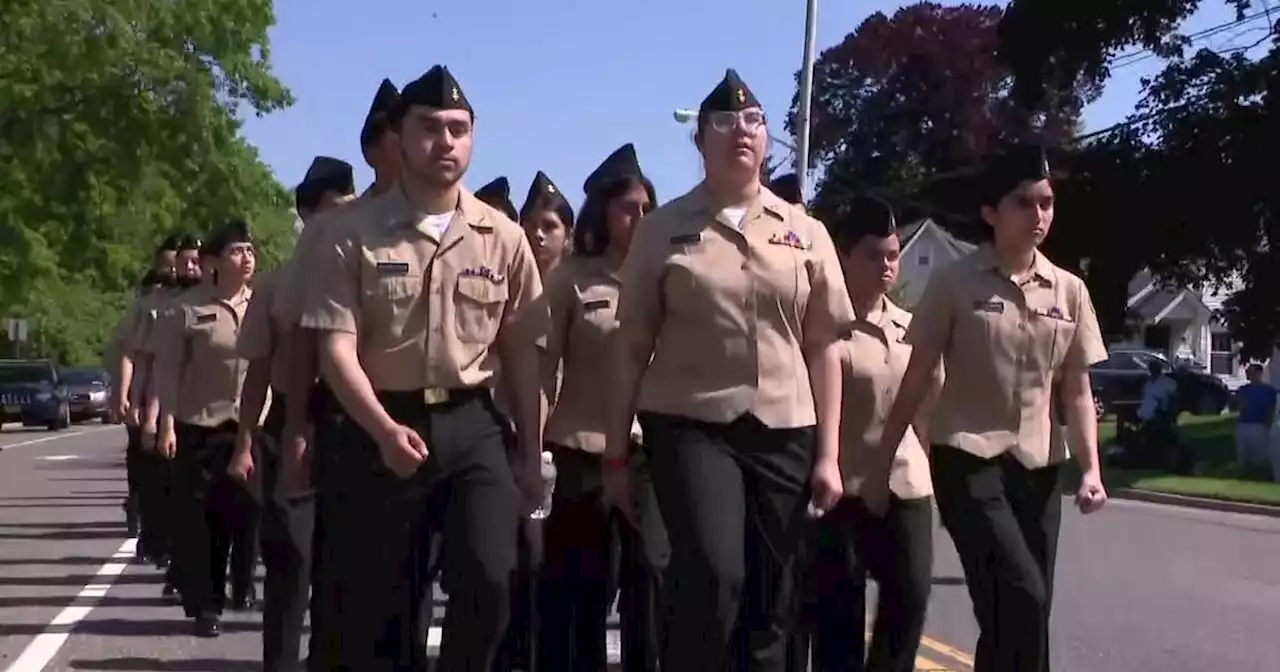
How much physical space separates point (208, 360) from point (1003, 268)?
4.77m

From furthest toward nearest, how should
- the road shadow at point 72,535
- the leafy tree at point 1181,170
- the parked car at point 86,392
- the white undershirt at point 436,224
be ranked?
the parked car at point 86,392
the leafy tree at point 1181,170
the road shadow at point 72,535
the white undershirt at point 436,224

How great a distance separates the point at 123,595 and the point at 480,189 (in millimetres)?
4564

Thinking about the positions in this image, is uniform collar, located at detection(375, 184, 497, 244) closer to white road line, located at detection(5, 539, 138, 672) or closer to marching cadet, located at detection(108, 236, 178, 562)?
white road line, located at detection(5, 539, 138, 672)

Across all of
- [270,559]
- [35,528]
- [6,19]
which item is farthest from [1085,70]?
[270,559]

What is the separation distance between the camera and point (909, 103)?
64.5 metres

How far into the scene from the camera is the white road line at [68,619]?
9875 mm

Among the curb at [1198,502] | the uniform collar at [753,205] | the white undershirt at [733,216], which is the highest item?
the uniform collar at [753,205]

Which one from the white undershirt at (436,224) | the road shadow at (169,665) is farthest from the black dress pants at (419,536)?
the road shadow at (169,665)

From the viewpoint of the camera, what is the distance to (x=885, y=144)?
6469 cm

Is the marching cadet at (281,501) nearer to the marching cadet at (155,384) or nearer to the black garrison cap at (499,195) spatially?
the black garrison cap at (499,195)

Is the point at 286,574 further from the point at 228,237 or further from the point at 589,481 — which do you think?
the point at 228,237

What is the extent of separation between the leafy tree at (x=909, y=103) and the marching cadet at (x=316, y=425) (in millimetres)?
54103

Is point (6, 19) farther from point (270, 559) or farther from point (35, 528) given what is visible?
point (270, 559)

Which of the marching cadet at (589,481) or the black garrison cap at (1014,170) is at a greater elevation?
the black garrison cap at (1014,170)
